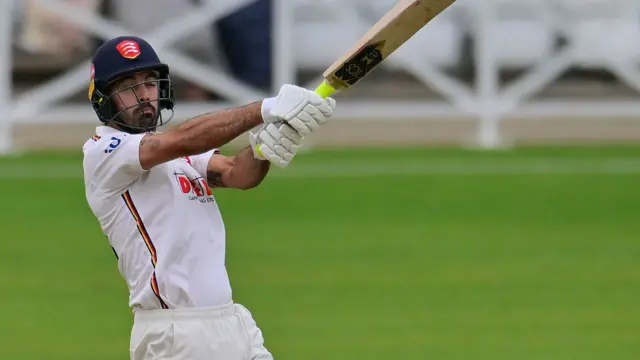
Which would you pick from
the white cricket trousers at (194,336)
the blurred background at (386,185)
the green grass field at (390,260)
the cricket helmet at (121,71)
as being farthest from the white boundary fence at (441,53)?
the white cricket trousers at (194,336)

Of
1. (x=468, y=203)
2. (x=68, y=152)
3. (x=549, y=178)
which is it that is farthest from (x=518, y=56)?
(x=68, y=152)

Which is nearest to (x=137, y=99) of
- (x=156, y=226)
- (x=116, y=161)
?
(x=116, y=161)

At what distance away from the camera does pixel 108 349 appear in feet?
27.2

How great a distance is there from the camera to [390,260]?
10586 mm

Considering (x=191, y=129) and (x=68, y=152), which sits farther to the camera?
(x=68, y=152)

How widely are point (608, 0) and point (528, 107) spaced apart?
1.46 metres

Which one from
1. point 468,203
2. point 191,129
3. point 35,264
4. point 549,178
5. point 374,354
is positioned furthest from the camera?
point 549,178

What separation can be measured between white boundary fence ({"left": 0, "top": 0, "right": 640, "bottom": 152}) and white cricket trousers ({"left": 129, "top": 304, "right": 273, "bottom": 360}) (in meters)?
10.3

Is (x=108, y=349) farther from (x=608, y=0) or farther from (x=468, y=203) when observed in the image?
(x=608, y=0)

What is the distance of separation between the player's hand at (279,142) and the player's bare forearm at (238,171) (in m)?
0.52

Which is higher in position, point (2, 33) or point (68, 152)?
point (2, 33)

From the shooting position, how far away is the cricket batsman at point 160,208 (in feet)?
16.6

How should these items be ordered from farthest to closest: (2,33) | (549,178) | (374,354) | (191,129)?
(2,33)
(549,178)
(374,354)
(191,129)

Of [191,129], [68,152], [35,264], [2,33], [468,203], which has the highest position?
[2,33]
